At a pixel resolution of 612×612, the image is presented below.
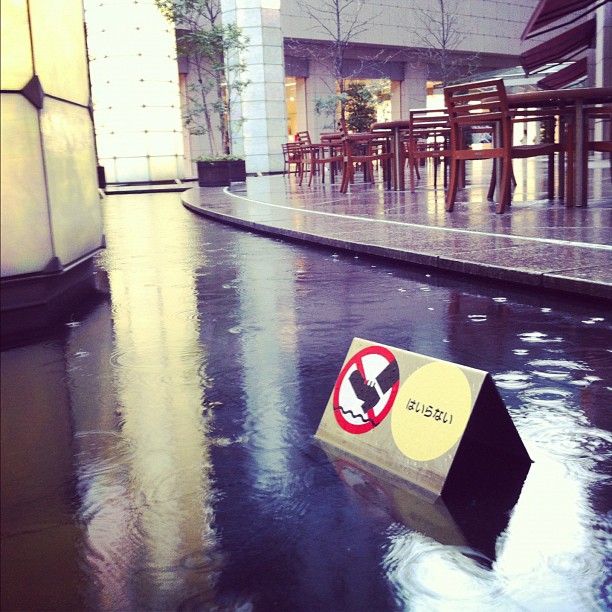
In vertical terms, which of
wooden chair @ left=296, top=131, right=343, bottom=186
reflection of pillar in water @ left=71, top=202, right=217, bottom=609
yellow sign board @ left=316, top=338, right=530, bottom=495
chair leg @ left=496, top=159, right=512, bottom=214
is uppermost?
wooden chair @ left=296, top=131, right=343, bottom=186

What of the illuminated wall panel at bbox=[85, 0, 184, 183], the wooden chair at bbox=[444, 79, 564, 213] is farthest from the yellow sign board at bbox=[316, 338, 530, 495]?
the illuminated wall panel at bbox=[85, 0, 184, 183]

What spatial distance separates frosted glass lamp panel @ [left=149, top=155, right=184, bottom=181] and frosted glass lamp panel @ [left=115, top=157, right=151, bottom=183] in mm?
193

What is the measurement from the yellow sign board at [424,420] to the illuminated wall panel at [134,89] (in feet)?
65.7

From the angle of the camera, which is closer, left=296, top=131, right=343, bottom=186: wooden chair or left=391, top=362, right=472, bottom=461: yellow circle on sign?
left=391, top=362, right=472, bottom=461: yellow circle on sign

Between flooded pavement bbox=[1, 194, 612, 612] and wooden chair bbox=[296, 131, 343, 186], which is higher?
wooden chair bbox=[296, 131, 343, 186]

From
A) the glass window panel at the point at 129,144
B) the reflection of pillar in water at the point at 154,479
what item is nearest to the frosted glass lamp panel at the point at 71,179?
the reflection of pillar in water at the point at 154,479

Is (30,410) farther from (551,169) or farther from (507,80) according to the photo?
(507,80)

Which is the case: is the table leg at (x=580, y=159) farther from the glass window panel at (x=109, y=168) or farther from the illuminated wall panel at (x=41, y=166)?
the glass window panel at (x=109, y=168)

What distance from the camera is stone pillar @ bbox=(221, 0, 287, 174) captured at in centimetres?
2417

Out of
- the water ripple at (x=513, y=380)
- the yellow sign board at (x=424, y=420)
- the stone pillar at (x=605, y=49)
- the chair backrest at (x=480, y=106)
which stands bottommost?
the water ripple at (x=513, y=380)

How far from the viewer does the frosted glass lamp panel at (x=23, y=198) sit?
309 cm

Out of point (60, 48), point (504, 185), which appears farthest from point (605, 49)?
point (60, 48)

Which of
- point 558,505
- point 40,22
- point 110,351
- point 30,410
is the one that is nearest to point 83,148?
point 40,22

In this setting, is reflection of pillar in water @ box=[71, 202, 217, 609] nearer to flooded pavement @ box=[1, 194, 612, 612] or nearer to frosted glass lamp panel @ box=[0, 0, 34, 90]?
flooded pavement @ box=[1, 194, 612, 612]
